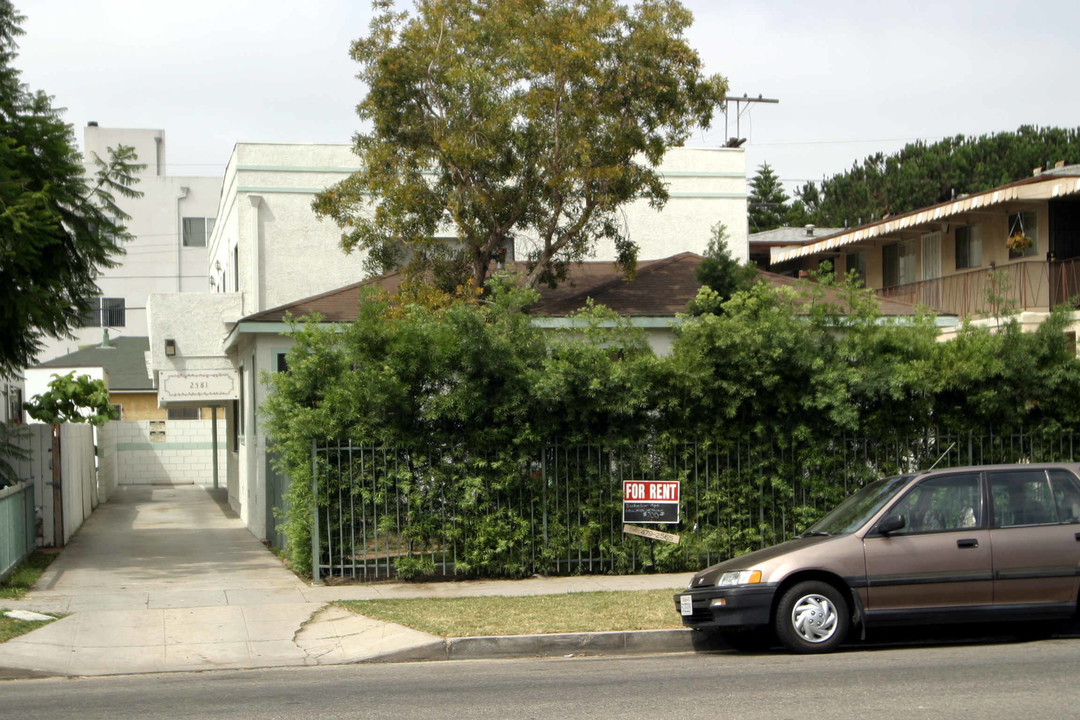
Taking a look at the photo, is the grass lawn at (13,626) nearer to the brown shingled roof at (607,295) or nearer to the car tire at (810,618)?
the car tire at (810,618)

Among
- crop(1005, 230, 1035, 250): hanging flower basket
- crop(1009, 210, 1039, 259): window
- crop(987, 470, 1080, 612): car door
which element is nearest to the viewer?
crop(987, 470, 1080, 612): car door

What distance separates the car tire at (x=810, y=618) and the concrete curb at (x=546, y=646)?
1007mm

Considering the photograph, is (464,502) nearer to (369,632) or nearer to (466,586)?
(466,586)

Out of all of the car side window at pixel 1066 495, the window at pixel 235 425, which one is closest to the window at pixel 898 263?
the window at pixel 235 425

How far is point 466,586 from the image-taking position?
45.1 feet

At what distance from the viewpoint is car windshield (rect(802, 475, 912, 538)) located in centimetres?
1027

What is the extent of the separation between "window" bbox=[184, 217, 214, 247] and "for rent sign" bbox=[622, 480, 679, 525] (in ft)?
162

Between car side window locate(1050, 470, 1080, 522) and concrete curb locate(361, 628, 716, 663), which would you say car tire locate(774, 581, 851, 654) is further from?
car side window locate(1050, 470, 1080, 522)

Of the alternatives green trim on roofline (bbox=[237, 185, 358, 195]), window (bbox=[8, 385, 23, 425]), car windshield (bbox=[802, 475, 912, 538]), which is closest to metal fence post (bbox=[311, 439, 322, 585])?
car windshield (bbox=[802, 475, 912, 538])

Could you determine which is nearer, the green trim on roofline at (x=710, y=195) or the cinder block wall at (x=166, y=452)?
the green trim on roofline at (x=710, y=195)

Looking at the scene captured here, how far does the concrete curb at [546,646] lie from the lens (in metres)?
10.3

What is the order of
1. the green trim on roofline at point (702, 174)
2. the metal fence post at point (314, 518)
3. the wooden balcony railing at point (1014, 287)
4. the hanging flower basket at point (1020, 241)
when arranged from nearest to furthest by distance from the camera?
the metal fence post at point (314, 518) < the wooden balcony railing at point (1014, 287) < the hanging flower basket at point (1020, 241) < the green trim on roofline at point (702, 174)

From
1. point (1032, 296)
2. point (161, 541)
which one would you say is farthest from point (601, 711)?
point (1032, 296)

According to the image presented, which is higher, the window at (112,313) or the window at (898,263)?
the window at (112,313)
